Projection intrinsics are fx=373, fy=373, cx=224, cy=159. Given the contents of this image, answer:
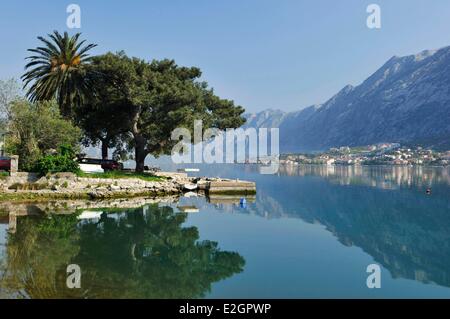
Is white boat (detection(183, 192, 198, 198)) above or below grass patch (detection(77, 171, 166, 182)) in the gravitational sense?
below

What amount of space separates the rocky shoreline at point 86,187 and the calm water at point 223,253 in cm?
595

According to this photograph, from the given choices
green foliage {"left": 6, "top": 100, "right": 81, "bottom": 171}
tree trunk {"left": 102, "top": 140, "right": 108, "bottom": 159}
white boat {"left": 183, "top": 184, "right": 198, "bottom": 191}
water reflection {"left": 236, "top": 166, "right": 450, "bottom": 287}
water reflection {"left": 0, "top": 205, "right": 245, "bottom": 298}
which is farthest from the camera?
tree trunk {"left": 102, "top": 140, "right": 108, "bottom": 159}

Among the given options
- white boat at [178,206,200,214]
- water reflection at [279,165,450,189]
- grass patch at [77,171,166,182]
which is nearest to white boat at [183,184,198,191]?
grass patch at [77,171,166,182]

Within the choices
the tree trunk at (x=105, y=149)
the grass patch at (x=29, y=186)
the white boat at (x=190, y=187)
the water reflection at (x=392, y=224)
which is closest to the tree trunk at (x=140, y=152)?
the white boat at (x=190, y=187)

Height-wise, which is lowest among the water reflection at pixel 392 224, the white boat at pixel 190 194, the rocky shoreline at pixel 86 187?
the water reflection at pixel 392 224

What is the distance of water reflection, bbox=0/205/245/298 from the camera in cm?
1449

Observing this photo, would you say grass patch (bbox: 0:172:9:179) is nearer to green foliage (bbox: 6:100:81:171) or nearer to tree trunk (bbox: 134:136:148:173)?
green foliage (bbox: 6:100:81:171)

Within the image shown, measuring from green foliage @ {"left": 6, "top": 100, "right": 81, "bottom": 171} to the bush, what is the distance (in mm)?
824

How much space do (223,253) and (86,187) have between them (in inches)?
1032

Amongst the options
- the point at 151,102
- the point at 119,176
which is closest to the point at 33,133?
the point at 119,176

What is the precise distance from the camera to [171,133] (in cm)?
5231

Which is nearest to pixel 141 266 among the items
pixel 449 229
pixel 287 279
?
pixel 287 279

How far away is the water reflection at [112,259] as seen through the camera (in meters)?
14.5
